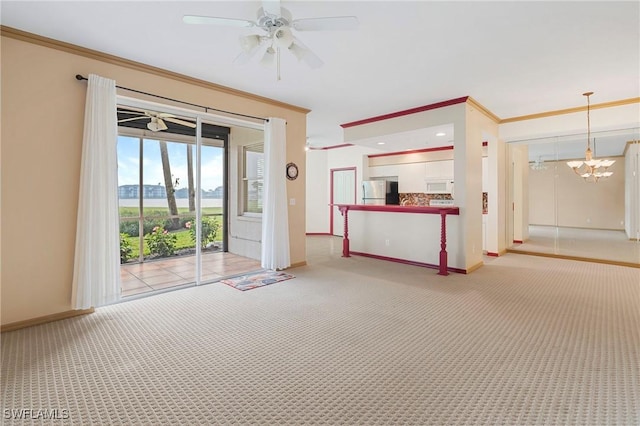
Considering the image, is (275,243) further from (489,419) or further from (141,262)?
(489,419)

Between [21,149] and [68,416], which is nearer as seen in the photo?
[68,416]

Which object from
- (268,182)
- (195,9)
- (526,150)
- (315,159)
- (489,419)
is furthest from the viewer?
(315,159)

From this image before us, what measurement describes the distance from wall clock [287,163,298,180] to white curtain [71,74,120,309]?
99.5 inches

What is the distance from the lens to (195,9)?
254 cm

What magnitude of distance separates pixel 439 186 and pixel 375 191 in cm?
165

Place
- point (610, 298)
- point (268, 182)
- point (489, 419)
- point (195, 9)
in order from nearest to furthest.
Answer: point (489, 419), point (195, 9), point (610, 298), point (268, 182)

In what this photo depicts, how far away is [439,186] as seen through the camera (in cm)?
756

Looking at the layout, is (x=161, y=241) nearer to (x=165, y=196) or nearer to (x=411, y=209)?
(x=165, y=196)

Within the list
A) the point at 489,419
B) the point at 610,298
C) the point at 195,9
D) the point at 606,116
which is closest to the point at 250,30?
the point at 195,9

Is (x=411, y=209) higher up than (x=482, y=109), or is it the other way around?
(x=482, y=109)

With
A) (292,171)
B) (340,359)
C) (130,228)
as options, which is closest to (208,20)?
(340,359)

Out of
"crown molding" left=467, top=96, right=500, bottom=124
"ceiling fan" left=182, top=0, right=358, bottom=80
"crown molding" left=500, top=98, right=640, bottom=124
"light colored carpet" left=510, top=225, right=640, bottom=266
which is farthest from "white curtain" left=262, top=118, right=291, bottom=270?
"light colored carpet" left=510, top=225, right=640, bottom=266

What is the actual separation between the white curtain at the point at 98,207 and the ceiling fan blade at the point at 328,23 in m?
2.31

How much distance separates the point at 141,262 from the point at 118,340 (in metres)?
3.41
